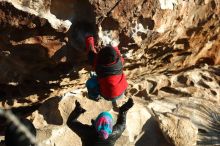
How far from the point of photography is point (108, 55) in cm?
414

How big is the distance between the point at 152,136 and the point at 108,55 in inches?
90.0

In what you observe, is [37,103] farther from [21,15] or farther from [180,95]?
[180,95]

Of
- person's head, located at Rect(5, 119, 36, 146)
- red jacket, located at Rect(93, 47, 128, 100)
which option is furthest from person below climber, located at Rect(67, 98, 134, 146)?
person's head, located at Rect(5, 119, 36, 146)

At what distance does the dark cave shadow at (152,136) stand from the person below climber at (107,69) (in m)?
1.71

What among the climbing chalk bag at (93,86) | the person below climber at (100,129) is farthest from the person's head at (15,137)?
the climbing chalk bag at (93,86)

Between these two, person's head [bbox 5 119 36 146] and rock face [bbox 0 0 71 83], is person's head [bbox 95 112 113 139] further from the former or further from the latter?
rock face [bbox 0 0 71 83]

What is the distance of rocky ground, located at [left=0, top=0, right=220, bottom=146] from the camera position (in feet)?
15.0

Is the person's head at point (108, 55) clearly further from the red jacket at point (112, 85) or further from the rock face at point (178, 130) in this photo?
the rock face at point (178, 130)

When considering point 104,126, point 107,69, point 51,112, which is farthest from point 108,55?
point 51,112

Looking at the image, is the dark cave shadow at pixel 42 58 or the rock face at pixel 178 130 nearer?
the dark cave shadow at pixel 42 58

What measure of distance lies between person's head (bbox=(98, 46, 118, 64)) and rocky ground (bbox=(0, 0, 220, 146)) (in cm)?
57

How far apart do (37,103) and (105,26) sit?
5.31 feet

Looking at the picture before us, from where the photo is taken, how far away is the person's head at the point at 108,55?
4.12 m

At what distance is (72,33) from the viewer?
15.5 ft
